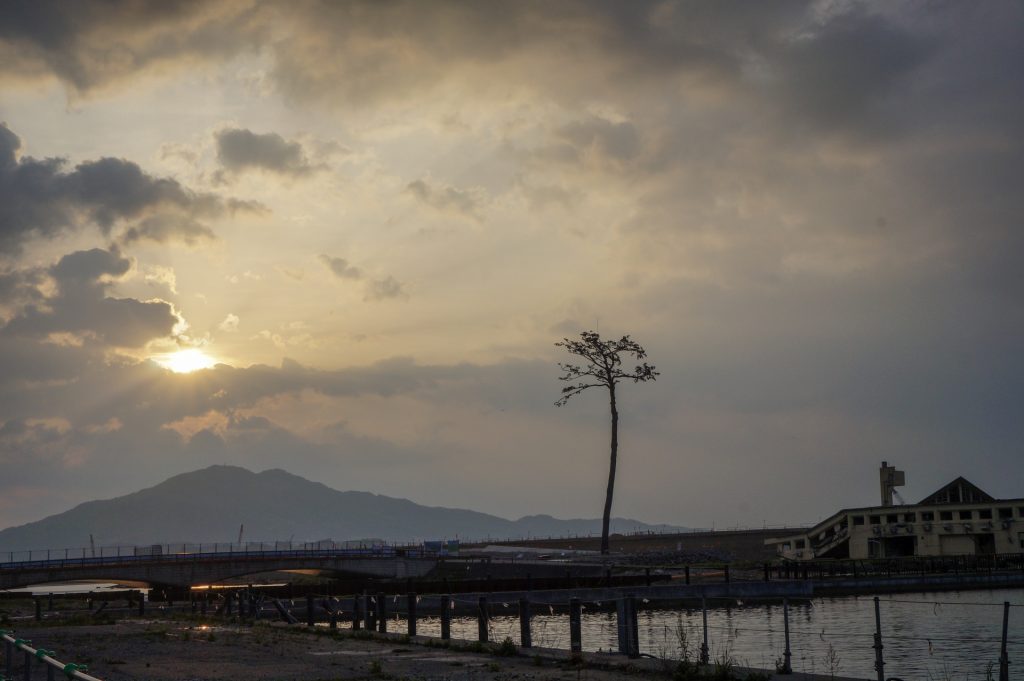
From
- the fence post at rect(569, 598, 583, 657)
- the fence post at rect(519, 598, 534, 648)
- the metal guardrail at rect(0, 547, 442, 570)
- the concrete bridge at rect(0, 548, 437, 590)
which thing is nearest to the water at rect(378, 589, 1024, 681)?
the fence post at rect(569, 598, 583, 657)

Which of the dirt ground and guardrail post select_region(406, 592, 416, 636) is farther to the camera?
guardrail post select_region(406, 592, 416, 636)

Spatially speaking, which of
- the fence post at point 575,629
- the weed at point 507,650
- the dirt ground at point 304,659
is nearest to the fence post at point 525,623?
the dirt ground at point 304,659

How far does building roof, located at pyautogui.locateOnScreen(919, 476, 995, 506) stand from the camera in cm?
10806

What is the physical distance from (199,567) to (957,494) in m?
78.2

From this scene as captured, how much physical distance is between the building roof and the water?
96.2 ft

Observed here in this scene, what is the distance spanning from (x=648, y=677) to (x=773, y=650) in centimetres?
2174

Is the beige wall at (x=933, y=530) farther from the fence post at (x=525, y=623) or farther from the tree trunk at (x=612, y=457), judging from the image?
the fence post at (x=525, y=623)

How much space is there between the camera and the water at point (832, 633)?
37875 millimetres

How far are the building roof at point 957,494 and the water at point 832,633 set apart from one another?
29334 millimetres

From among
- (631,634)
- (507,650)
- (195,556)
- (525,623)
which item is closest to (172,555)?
(195,556)

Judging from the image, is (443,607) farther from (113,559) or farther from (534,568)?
(113,559)

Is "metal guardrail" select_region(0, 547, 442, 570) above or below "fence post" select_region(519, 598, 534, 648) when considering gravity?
below

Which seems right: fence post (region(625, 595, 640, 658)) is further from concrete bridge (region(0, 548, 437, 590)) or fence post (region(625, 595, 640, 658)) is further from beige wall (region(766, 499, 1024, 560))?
beige wall (region(766, 499, 1024, 560))

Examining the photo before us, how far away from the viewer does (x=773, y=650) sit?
4400 cm
